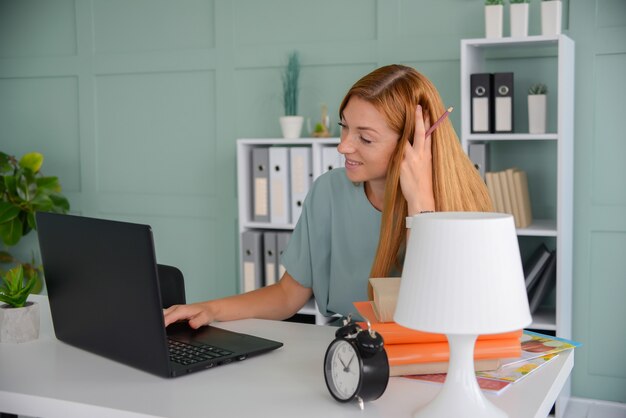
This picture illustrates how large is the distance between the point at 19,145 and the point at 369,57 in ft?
7.83

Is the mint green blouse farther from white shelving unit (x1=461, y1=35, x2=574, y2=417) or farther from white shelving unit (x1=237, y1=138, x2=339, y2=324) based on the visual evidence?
white shelving unit (x1=237, y1=138, x2=339, y2=324)

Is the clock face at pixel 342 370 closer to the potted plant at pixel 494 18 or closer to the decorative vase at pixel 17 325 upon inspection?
the decorative vase at pixel 17 325

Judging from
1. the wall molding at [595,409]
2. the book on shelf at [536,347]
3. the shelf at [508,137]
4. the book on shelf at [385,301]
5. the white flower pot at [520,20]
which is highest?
the white flower pot at [520,20]

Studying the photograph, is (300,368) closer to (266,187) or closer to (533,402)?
(533,402)

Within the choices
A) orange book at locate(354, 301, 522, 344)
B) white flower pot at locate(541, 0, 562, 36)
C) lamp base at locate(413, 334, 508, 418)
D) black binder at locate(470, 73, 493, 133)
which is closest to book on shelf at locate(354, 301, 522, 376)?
orange book at locate(354, 301, 522, 344)

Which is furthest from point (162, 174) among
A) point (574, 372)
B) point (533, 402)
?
point (533, 402)

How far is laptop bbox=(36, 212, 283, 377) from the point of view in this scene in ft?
4.97

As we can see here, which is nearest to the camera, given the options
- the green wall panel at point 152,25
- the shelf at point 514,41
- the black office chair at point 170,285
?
the black office chair at point 170,285

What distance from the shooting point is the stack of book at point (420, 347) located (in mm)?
1543

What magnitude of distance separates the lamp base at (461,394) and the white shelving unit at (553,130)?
2.04m

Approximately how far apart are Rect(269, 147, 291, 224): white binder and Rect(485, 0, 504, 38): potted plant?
3.66 ft

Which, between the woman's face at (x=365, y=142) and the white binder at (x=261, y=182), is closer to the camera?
the woman's face at (x=365, y=142)

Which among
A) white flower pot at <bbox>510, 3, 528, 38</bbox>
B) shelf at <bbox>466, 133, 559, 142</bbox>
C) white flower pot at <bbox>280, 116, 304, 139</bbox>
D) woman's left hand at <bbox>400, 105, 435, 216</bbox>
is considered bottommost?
woman's left hand at <bbox>400, 105, 435, 216</bbox>

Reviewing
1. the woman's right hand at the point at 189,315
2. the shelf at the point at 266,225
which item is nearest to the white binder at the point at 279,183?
Answer: the shelf at the point at 266,225
